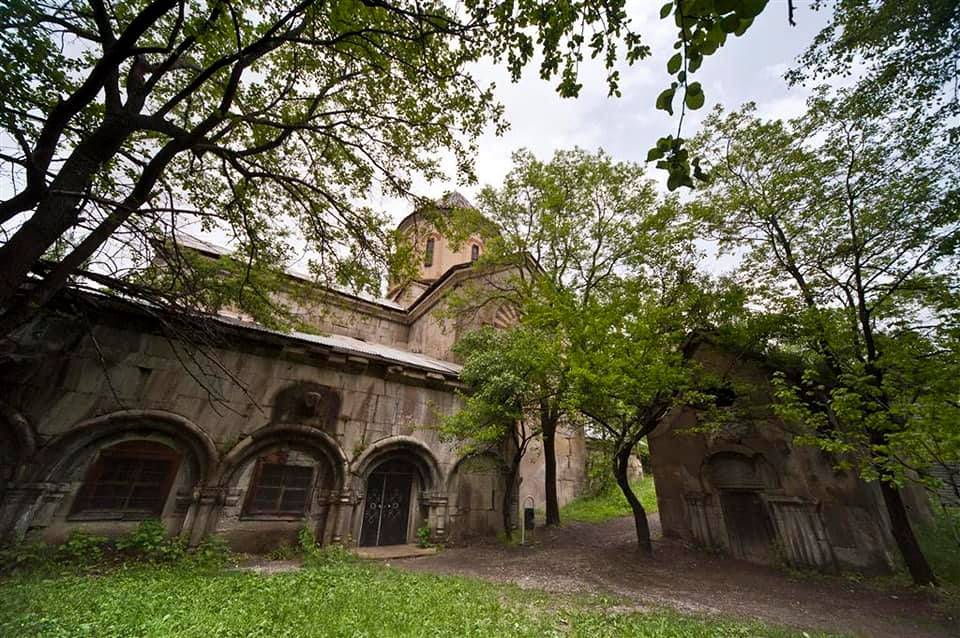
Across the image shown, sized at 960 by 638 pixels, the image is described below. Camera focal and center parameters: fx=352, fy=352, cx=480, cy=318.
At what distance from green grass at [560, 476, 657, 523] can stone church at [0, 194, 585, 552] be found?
5168 millimetres

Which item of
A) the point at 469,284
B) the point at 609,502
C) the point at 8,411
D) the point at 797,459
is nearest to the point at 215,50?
the point at 8,411

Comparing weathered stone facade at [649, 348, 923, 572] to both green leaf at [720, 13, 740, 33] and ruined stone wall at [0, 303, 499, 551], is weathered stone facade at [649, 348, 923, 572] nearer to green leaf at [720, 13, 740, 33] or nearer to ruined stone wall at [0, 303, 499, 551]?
→ ruined stone wall at [0, 303, 499, 551]

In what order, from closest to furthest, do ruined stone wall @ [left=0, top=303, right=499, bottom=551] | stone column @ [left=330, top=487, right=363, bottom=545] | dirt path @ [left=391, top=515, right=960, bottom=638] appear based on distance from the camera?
dirt path @ [left=391, top=515, right=960, bottom=638] < ruined stone wall @ [left=0, top=303, right=499, bottom=551] < stone column @ [left=330, top=487, right=363, bottom=545]

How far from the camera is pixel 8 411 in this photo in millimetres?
5477

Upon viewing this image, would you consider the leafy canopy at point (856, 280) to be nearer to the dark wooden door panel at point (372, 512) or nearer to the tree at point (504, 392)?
the tree at point (504, 392)

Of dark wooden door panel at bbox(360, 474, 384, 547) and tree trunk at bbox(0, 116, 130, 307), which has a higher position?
tree trunk at bbox(0, 116, 130, 307)

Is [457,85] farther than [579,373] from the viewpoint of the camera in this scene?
No

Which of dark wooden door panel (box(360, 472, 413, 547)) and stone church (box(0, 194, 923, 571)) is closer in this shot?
stone church (box(0, 194, 923, 571))

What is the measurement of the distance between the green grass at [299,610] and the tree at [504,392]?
3802 millimetres

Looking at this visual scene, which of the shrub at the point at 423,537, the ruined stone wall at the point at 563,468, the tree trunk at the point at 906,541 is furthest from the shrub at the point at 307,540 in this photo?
the tree trunk at the point at 906,541

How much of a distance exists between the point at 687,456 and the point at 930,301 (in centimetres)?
549

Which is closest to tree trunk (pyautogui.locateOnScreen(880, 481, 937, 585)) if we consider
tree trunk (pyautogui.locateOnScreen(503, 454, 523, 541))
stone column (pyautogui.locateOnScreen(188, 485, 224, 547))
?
tree trunk (pyautogui.locateOnScreen(503, 454, 523, 541))

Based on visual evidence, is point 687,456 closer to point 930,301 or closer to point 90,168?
point 930,301

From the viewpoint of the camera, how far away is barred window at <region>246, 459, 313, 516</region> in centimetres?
718
